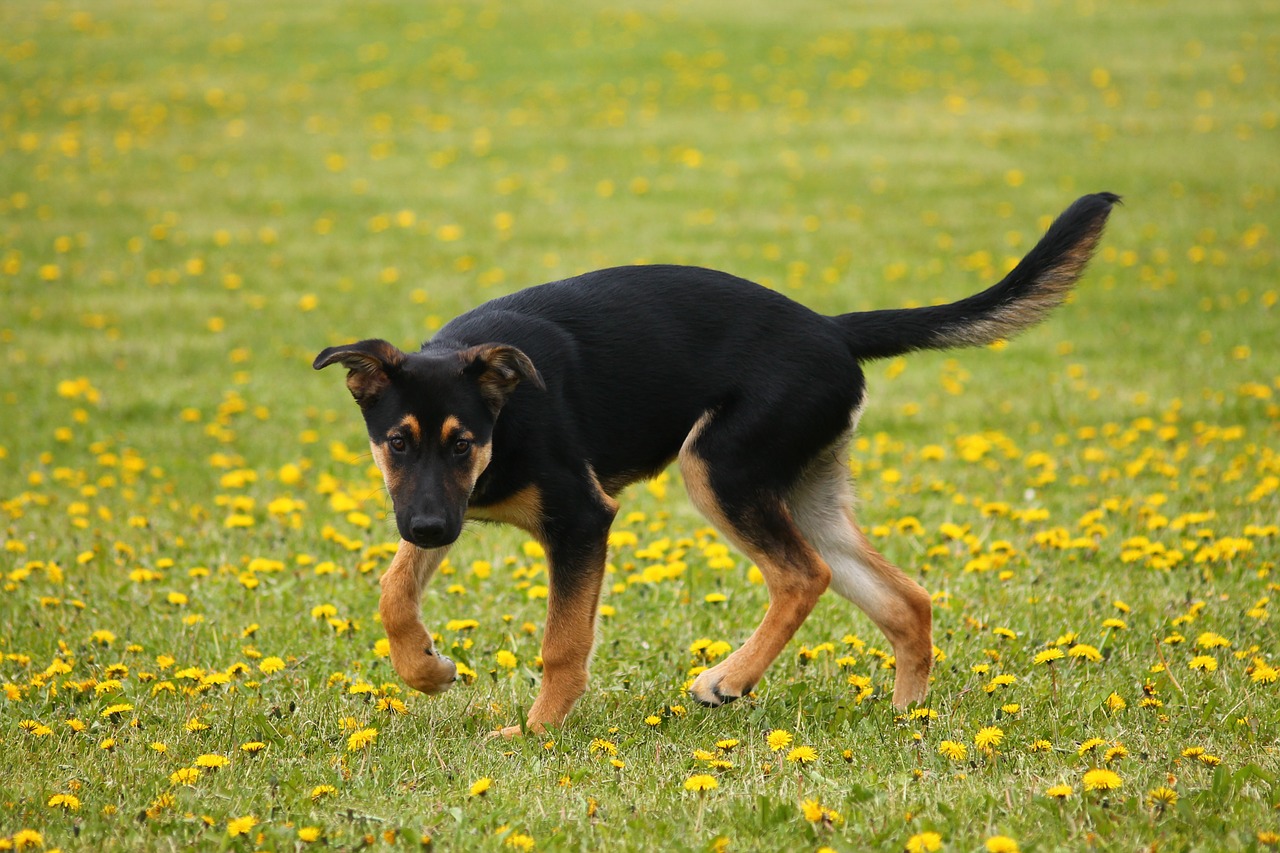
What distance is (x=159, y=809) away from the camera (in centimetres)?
363

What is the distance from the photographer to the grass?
3.88m

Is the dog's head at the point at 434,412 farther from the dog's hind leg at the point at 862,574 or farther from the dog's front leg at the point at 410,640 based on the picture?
the dog's hind leg at the point at 862,574

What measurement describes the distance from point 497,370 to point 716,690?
1.35 meters

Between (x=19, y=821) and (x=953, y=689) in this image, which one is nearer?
(x=19, y=821)

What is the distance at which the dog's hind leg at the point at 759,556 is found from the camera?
4.69 metres

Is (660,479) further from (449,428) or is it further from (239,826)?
(239,826)

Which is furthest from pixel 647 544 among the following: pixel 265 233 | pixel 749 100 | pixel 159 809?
pixel 749 100

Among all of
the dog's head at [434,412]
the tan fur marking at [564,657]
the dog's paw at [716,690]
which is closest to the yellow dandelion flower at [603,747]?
the tan fur marking at [564,657]

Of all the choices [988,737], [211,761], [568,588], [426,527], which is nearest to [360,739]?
[211,761]

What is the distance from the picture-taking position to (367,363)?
4496 millimetres

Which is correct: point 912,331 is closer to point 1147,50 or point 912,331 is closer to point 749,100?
point 749,100

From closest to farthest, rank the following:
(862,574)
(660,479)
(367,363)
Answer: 1. (367,363)
2. (862,574)
3. (660,479)

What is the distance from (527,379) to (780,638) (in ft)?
4.19

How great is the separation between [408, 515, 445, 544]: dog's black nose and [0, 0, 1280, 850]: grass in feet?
2.15
